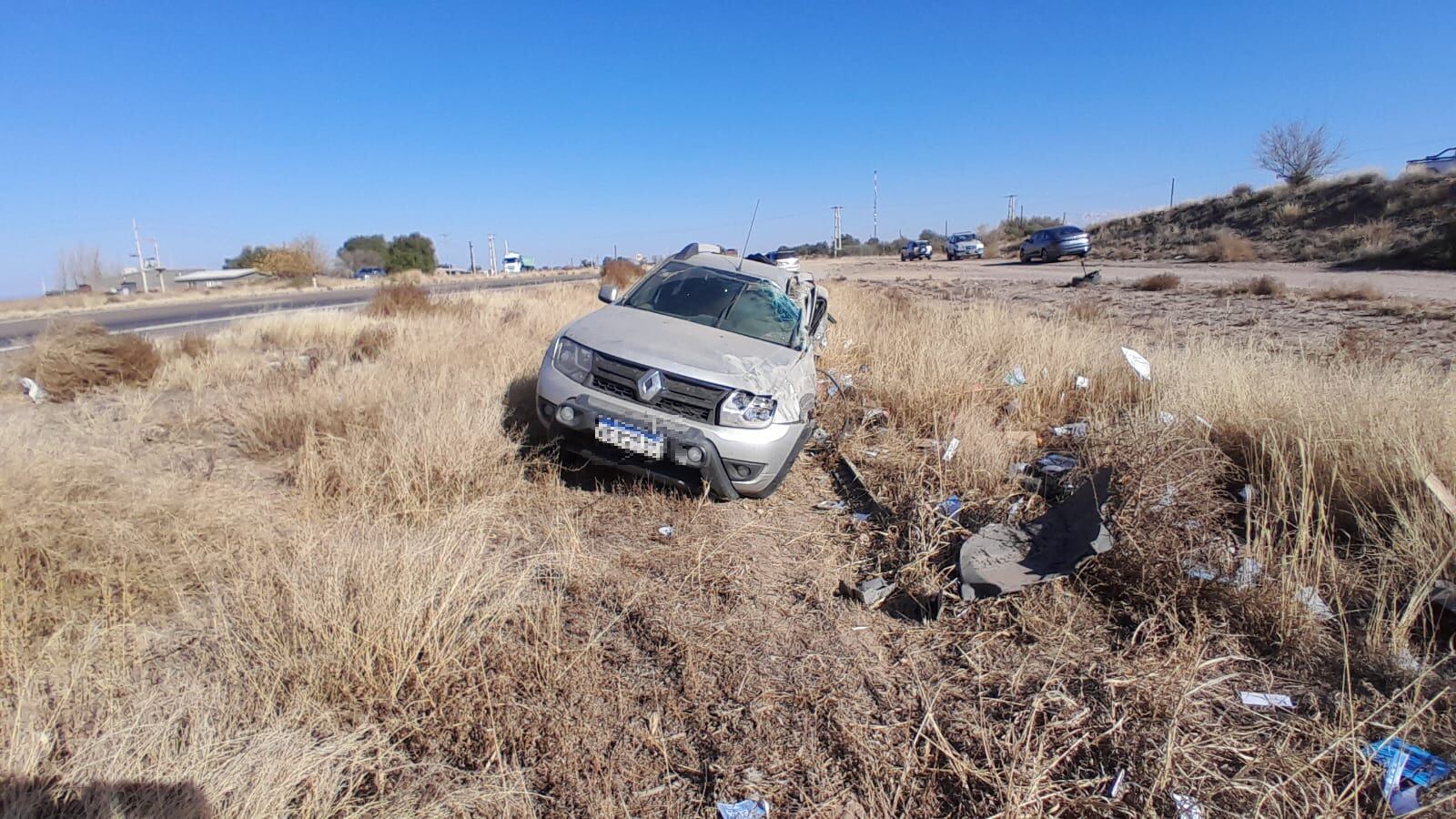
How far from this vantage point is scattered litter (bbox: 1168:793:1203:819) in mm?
2080

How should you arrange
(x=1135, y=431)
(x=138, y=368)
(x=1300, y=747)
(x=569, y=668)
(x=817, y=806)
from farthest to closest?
(x=138, y=368)
(x=1135, y=431)
(x=569, y=668)
(x=1300, y=747)
(x=817, y=806)

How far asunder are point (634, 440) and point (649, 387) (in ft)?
1.19

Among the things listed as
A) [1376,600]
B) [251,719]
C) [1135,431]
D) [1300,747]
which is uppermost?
[1135,431]

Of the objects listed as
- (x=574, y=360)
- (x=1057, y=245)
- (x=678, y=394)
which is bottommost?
(x=678, y=394)

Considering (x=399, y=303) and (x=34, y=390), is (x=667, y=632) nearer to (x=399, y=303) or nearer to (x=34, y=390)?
(x=34, y=390)

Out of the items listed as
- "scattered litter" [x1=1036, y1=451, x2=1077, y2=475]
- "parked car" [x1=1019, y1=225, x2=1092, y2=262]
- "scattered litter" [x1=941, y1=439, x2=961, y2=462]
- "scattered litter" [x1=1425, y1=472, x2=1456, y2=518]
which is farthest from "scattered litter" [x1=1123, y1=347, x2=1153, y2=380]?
"parked car" [x1=1019, y1=225, x2=1092, y2=262]

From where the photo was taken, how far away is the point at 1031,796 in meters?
2.12

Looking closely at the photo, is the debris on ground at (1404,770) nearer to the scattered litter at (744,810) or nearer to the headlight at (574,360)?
the scattered litter at (744,810)

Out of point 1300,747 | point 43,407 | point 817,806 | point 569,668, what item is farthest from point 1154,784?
point 43,407

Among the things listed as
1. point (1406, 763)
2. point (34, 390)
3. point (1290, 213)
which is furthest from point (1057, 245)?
point (34, 390)

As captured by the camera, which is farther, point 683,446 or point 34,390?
point 34,390

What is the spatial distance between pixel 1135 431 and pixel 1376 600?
1.71 metres

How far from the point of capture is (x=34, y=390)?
6.60 meters

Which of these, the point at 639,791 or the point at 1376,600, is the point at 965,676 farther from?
the point at 1376,600
